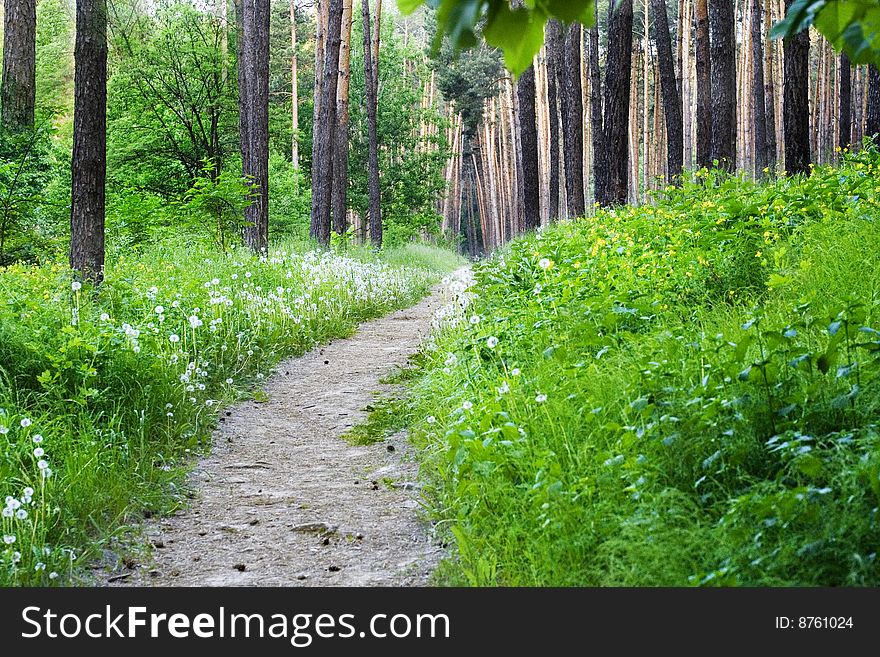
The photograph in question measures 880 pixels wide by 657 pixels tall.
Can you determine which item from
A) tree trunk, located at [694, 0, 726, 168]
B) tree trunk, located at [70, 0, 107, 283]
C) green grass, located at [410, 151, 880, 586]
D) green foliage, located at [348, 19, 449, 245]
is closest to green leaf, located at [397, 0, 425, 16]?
green grass, located at [410, 151, 880, 586]

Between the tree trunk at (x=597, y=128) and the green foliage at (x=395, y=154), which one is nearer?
the tree trunk at (x=597, y=128)

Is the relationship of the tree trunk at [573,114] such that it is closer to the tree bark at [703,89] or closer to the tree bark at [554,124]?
the tree bark at [554,124]

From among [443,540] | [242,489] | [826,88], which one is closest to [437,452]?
[443,540]

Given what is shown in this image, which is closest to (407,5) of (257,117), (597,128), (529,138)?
(257,117)

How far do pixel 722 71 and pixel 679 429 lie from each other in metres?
9.99

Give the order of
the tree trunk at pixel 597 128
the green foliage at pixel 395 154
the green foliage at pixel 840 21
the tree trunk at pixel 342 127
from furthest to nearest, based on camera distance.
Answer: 1. the green foliage at pixel 395 154
2. the tree trunk at pixel 342 127
3. the tree trunk at pixel 597 128
4. the green foliage at pixel 840 21

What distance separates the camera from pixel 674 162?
19562mm

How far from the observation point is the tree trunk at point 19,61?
39.1ft

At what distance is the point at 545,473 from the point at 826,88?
31.5 meters

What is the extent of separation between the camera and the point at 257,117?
15117 millimetres

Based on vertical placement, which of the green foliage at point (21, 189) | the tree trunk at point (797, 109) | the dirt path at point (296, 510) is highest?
the tree trunk at point (797, 109)

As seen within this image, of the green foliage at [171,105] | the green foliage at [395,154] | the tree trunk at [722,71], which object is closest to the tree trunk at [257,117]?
the green foliage at [171,105]

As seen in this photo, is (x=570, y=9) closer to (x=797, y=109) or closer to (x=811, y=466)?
(x=811, y=466)

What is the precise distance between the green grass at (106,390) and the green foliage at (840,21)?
3.64 meters
